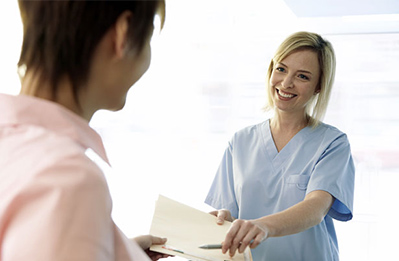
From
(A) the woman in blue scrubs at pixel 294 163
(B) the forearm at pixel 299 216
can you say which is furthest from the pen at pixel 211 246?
(A) the woman in blue scrubs at pixel 294 163

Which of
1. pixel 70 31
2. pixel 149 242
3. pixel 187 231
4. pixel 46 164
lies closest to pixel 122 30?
pixel 70 31

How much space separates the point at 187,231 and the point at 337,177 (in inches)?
20.7

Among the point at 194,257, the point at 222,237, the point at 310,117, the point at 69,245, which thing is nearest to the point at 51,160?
the point at 69,245

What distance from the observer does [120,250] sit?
512mm

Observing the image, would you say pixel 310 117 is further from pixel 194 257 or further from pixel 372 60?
pixel 372 60

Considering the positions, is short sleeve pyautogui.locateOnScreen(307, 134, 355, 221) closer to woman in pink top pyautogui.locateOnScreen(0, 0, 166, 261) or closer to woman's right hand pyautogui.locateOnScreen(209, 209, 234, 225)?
woman's right hand pyautogui.locateOnScreen(209, 209, 234, 225)

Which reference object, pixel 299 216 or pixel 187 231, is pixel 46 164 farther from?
pixel 299 216

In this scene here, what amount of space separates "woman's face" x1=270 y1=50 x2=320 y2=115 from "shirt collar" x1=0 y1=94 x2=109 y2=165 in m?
1.18

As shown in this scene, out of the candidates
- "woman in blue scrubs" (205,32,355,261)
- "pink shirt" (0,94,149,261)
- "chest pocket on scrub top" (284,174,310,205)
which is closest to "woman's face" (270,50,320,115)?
"woman in blue scrubs" (205,32,355,261)

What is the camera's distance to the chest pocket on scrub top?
153 cm

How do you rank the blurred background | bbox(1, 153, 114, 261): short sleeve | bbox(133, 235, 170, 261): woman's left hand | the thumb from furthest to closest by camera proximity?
the blurred background, the thumb, bbox(133, 235, 170, 261): woman's left hand, bbox(1, 153, 114, 261): short sleeve

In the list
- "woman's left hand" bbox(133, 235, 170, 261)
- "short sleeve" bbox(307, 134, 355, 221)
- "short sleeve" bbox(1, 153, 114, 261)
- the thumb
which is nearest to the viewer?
"short sleeve" bbox(1, 153, 114, 261)

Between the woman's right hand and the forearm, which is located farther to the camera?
the woman's right hand

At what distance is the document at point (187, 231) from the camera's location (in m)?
1.06
